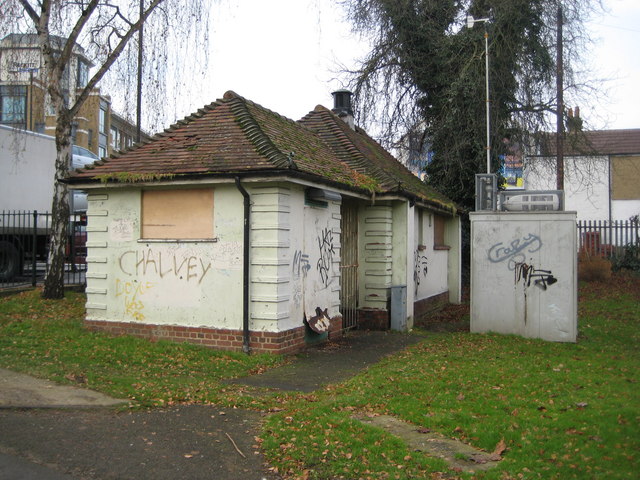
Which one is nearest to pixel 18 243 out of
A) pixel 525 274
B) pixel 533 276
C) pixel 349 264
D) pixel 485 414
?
pixel 349 264

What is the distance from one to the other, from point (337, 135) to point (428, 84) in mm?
7361

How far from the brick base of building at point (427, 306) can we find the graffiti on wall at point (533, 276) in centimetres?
368

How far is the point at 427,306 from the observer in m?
16.2

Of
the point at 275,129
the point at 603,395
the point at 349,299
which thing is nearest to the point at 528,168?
the point at 349,299

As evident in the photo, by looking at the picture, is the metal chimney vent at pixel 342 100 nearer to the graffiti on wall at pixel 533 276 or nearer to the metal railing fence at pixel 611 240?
the graffiti on wall at pixel 533 276

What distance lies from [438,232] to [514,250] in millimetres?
6308

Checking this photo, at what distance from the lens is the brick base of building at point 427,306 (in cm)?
1514

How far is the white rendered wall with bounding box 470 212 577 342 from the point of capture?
37.3ft

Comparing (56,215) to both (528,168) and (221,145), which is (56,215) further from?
(528,168)

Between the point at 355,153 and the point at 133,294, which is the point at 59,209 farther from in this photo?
the point at 355,153

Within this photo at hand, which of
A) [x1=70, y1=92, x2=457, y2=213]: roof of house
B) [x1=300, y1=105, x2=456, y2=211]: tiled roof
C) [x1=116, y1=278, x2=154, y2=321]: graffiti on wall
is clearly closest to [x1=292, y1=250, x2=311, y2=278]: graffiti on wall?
[x1=70, y1=92, x2=457, y2=213]: roof of house

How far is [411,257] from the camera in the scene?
13.7 m

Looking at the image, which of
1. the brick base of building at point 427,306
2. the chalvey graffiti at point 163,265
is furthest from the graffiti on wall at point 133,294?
the brick base of building at point 427,306

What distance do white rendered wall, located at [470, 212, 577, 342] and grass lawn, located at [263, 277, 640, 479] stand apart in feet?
3.65
